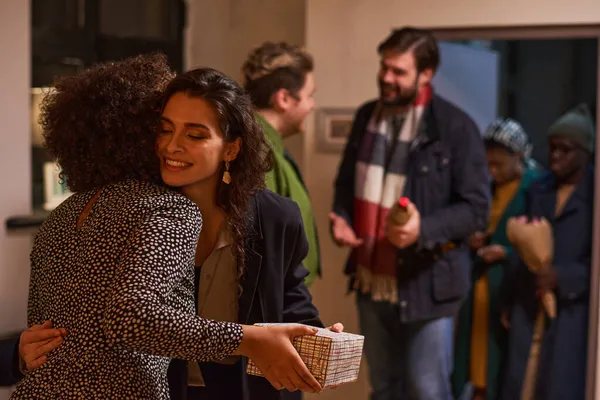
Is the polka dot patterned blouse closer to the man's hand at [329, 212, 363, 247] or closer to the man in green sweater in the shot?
the man in green sweater

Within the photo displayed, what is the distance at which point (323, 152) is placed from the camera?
386 cm

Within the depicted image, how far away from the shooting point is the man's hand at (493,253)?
3561 mm

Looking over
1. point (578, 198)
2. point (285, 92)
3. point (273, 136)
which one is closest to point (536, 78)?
point (578, 198)

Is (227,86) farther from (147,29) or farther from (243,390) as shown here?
(147,29)

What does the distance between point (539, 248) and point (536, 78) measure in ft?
2.33

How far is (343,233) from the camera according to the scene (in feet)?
10.8

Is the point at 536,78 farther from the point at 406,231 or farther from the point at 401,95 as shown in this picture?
the point at 406,231

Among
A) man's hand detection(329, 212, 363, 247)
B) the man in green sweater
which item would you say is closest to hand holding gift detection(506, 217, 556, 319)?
man's hand detection(329, 212, 363, 247)

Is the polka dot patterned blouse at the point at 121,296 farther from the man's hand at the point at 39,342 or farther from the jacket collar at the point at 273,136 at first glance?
the jacket collar at the point at 273,136

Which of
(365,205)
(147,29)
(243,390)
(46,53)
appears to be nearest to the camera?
(243,390)

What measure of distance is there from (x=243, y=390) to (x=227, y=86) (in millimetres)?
640

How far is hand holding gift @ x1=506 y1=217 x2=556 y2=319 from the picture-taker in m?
3.44

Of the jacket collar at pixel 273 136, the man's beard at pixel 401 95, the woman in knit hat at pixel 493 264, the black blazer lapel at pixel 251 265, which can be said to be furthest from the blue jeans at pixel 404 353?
the black blazer lapel at pixel 251 265

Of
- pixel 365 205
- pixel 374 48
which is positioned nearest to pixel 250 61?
pixel 365 205
